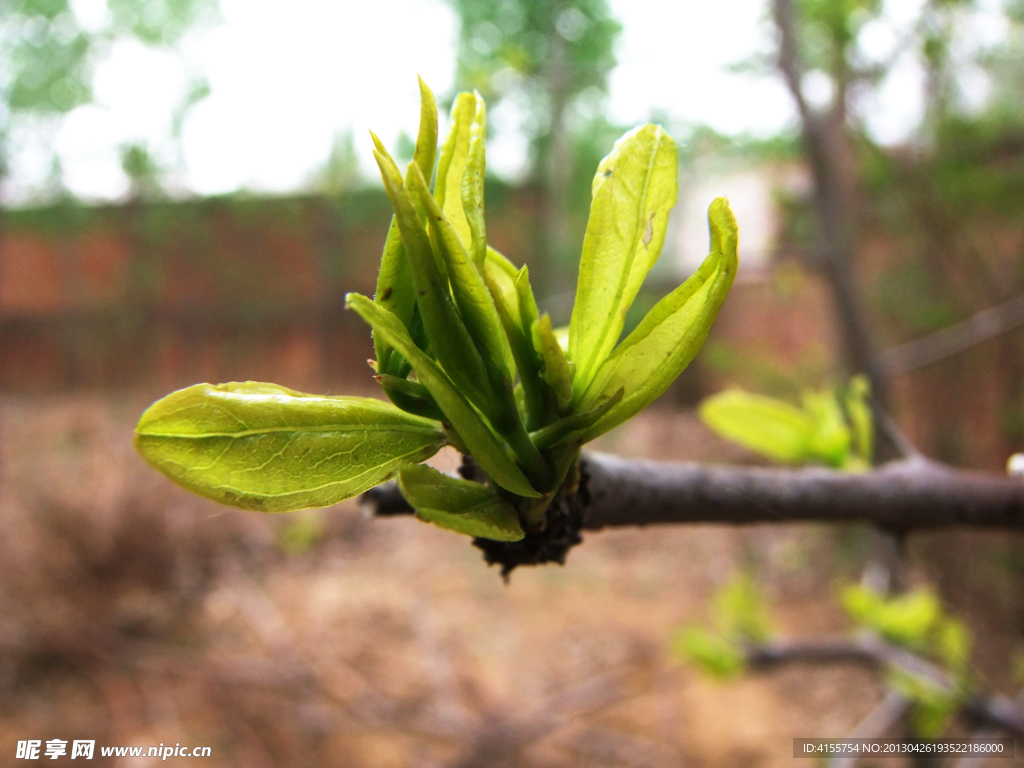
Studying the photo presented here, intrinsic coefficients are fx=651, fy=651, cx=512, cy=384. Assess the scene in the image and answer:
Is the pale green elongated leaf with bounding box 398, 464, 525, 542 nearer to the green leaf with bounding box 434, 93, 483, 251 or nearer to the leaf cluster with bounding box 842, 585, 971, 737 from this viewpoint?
the green leaf with bounding box 434, 93, 483, 251

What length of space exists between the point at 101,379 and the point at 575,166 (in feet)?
16.1

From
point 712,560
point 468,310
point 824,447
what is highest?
point 468,310

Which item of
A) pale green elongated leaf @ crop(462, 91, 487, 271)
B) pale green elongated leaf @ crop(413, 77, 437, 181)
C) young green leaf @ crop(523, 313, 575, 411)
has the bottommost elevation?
young green leaf @ crop(523, 313, 575, 411)

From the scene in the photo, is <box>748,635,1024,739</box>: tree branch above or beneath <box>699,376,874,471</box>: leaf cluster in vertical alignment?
beneath

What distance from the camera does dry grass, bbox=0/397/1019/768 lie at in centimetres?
182

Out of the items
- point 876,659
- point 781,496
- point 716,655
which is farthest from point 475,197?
point 876,659

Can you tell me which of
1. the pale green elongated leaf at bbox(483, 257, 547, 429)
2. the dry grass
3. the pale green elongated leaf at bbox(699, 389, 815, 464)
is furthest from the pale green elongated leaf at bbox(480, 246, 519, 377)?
the dry grass

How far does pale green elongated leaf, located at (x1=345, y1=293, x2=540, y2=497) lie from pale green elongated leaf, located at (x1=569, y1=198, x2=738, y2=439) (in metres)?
0.04

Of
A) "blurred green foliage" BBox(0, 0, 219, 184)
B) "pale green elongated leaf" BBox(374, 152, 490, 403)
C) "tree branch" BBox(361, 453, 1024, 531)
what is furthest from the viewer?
"blurred green foliage" BBox(0, 0, 219, 184)

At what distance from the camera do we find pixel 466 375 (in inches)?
9.5

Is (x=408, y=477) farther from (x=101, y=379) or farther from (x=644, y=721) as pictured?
(x=101, y=379)

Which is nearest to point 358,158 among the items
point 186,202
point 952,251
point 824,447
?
point 186,202

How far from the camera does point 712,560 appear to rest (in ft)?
10.8

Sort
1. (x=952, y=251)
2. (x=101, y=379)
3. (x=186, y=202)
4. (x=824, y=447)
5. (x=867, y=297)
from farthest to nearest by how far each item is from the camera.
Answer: (x=186, y=202)
(x=101, y=379)
(x=867, y=297)
(x=952, y=251)
(x=824, y=447)
